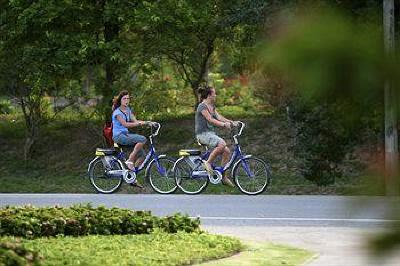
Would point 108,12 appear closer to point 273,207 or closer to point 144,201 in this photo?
point 144,201

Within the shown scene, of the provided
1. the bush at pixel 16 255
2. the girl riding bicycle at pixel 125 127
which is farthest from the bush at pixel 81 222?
the girl riding bicycle at pixel 125 127

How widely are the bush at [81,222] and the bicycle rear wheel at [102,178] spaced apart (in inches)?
251

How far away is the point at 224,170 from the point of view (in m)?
15.4

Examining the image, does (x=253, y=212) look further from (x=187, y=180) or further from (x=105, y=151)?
(x=105, y=151)

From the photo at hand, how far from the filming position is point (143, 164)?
1603 cm

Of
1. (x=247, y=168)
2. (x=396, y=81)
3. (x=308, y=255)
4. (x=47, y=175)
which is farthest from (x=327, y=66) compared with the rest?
(x=47, y=175)

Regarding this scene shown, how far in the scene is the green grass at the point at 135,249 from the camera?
7.11 meters

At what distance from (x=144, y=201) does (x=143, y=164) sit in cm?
209

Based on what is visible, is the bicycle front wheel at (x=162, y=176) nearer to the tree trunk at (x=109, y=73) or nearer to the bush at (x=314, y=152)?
the bush at (x=314, y=152)

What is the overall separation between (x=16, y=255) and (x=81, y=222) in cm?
272

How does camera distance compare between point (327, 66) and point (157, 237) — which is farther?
point (157, 237)

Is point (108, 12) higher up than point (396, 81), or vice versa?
point (108, 12)

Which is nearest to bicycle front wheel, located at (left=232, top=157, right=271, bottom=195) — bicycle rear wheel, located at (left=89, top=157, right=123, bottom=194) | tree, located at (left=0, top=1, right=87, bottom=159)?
bicycle rear wheel, located at (left=89, top=157, right=123, bottom=194)

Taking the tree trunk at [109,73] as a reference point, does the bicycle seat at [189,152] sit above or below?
below
